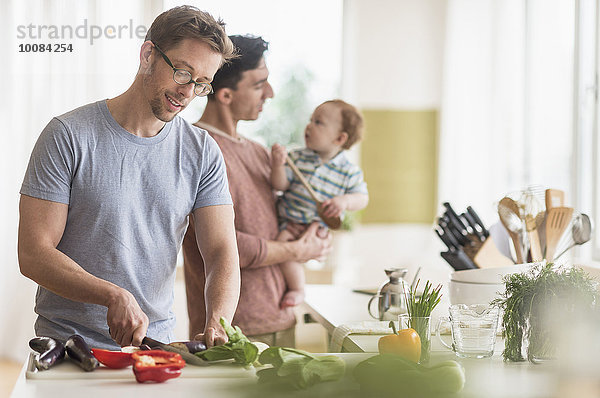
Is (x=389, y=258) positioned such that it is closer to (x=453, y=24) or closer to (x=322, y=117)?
(x=453, y=24)

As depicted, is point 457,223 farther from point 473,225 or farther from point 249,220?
point 249,220

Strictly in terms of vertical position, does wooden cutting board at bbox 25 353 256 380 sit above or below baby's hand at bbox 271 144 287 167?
below

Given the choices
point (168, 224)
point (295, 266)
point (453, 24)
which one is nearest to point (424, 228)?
point (453, 24)

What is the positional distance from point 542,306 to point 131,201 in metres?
0.82

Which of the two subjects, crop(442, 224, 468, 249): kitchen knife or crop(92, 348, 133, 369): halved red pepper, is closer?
crop(92, 348, 133, 369): halved red pepper

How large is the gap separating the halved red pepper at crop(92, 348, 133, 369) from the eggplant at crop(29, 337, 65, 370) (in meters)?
0.07

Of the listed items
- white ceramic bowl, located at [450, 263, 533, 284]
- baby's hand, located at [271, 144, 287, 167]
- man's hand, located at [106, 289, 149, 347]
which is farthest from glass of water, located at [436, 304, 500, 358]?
baby's hand, located at [271, 144, 287, 167]

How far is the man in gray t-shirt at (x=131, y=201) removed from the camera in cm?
138

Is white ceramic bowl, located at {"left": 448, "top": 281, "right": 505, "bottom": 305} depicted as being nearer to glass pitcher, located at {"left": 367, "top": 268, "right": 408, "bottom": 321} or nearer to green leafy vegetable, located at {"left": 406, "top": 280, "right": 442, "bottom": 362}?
glass pitcher, located at {"left": 367, "top": 268, "right": 408, "bottom": 321}

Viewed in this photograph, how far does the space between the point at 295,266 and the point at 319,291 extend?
0.99 feet

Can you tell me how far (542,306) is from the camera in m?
1.32

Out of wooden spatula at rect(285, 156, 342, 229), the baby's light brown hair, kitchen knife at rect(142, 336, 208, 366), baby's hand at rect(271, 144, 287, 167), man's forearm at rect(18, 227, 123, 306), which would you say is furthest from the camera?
the baby's light brown hair

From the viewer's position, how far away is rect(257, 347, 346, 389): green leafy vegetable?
96cm

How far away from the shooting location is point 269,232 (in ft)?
6.47
